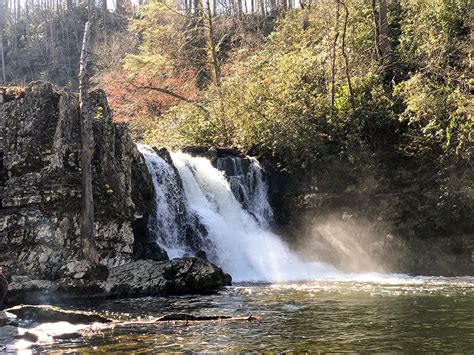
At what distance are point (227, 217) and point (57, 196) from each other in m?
7.29

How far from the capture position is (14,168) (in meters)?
16.4

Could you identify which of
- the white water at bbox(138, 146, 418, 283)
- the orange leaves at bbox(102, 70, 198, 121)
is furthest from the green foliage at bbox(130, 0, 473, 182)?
the orange leaves at bbox(102, 70, 198, 121)

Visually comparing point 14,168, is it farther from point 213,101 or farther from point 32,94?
point 213,101

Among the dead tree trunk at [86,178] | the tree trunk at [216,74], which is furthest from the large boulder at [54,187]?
the tree trunk at [216,74]

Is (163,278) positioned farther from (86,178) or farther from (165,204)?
(165,204)

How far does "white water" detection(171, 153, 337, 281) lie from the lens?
19938 millimetres

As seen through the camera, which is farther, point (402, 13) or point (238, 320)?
point (402, 13)

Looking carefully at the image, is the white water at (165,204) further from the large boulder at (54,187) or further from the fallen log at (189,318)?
the fallen log at (189,318)

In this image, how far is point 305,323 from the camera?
10.2 meters

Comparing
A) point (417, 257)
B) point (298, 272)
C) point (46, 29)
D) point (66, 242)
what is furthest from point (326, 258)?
point (46, 29)

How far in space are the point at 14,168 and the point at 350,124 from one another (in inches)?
514

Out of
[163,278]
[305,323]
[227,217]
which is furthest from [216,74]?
[305,323]

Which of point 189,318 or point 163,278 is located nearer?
point 189,318

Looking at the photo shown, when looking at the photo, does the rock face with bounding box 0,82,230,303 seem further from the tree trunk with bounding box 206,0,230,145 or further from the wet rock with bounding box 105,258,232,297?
the tree trunk with bounding box 206,0,230,145
